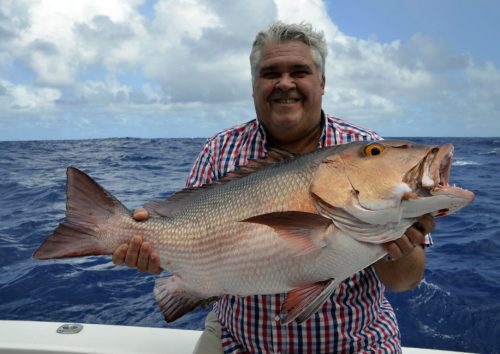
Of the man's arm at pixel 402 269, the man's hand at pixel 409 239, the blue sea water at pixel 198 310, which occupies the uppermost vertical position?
the man's hand at pixel 409 239

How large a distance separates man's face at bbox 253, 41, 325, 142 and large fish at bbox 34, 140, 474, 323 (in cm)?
37

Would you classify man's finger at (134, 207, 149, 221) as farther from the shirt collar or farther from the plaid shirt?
the shirt collar

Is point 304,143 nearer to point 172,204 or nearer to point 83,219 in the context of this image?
point 172,204

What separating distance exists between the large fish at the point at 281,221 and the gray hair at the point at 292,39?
70 centimetres

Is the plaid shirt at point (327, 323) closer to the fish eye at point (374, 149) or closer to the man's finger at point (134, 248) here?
the man's finger at point (134, 248)

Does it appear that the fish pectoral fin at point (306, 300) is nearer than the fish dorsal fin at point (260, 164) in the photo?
Yes

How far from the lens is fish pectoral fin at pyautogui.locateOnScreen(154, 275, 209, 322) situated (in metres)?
2.32

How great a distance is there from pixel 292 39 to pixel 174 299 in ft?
5.12

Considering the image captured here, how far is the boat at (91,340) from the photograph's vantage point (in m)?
2.99

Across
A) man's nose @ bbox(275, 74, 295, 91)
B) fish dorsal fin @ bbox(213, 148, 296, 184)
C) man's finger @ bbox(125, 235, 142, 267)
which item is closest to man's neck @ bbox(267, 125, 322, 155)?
man's nose @ bbox(275, 74, 295, 91)

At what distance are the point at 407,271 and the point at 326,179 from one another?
2.66ft

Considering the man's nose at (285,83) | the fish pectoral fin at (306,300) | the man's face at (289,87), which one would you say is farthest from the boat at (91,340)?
the man's nose at (285,83)

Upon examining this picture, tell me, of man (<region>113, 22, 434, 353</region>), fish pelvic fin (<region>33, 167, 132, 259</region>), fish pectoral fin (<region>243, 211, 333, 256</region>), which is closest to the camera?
fish pectoral fin (<region>243, 211, 333, 256</region>)

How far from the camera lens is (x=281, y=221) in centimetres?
182
